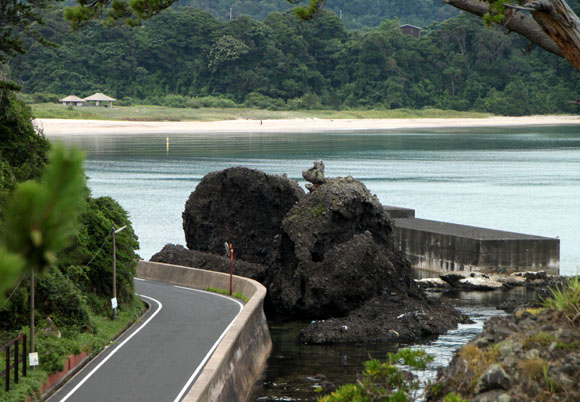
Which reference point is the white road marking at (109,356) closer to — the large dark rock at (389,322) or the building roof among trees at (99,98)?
the large dark rock at (389,322)

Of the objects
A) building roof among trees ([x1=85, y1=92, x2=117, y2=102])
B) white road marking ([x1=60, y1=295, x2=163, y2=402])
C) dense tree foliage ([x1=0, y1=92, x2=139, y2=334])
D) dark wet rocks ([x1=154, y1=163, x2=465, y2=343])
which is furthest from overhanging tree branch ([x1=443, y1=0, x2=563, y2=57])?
building roof among trees ([x1=85, y1=92, x2=117, y2=102])

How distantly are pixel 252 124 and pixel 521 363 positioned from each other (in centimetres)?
12411

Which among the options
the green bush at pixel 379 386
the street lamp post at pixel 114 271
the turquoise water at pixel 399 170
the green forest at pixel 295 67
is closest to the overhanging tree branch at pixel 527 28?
the green bush at pixel 379 386

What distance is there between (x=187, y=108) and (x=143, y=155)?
2401 centimetres

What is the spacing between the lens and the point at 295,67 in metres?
147

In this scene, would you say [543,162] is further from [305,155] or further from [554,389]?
[554,389]

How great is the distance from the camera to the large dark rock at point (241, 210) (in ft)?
122

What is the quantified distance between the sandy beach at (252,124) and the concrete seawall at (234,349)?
82.2 m

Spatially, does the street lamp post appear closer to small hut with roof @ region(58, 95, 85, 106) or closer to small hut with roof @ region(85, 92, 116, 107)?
small hut with roof @ region(58, 95, 85, 106)

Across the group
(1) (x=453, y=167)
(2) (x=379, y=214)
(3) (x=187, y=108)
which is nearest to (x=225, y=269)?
(2) (x=379, y=214)

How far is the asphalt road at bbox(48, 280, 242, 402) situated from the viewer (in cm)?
1820

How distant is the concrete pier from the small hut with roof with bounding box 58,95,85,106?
9645 centimetres

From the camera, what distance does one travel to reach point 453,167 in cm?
10144

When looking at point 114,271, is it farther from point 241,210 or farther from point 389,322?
point 241,210
